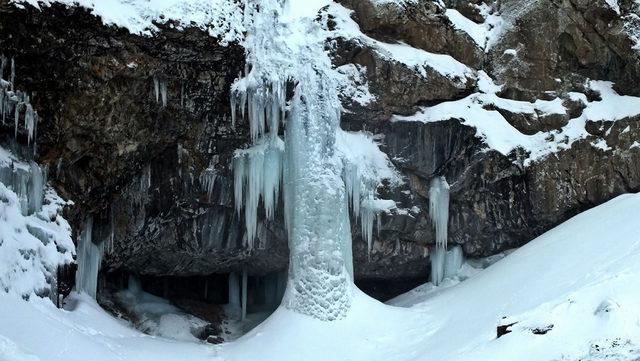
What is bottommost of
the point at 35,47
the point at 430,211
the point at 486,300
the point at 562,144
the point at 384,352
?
the point at 384,352

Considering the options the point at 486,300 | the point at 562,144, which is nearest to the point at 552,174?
the point at 562,144

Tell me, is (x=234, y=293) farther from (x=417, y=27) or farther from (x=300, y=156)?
(x=417, y=27)

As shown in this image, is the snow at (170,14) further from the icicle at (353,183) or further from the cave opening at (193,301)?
the cave opening at (193,301)

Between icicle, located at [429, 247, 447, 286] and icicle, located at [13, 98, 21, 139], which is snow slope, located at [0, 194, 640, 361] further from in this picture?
icicle, located at [13, 98, 21, 139]

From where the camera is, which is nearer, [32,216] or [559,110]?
[32,216]

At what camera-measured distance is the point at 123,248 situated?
19.8 m

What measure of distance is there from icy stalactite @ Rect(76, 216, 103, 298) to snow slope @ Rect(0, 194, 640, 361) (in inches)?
39.1

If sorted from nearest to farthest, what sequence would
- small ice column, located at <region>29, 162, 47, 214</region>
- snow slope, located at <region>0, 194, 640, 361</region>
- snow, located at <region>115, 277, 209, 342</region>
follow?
1. snow slope, located at <region>0, 194, 640, 361</region>
2. small ice column, located at <region>29, 162, 47, 214</region>
3. snow, located at <region>115, 277, 209, 342</region>


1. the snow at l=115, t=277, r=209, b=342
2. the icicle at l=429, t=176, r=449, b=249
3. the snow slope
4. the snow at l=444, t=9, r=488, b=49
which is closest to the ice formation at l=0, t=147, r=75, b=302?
the snow slope

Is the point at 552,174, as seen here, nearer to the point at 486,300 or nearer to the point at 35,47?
the point at 486,300

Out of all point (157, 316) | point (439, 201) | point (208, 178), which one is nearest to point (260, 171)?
point (208, 178)

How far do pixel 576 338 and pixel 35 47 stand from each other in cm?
1148

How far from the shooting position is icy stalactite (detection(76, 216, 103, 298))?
18281 mm

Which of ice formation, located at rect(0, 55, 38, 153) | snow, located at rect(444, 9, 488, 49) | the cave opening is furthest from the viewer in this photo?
the cave opening
